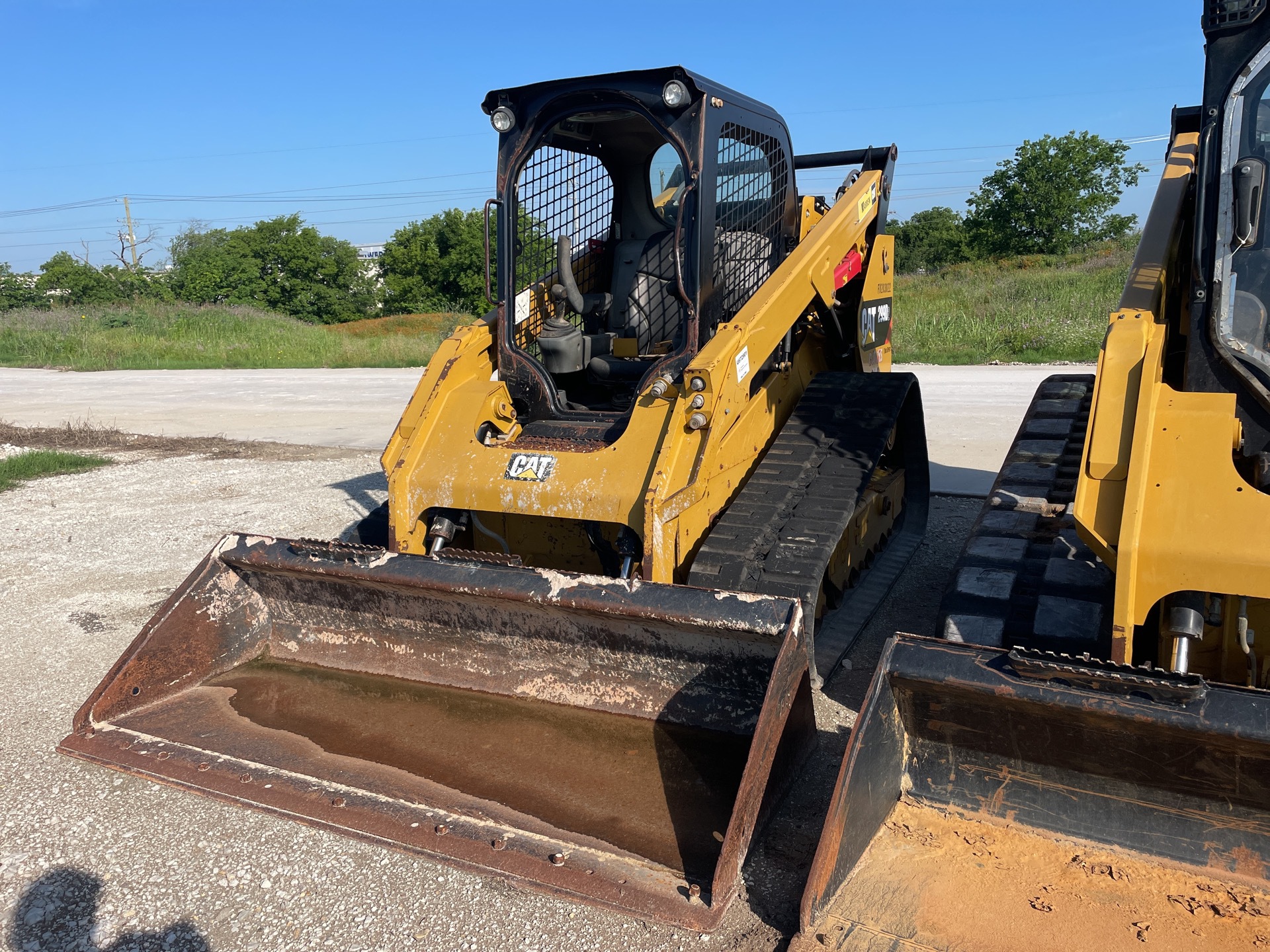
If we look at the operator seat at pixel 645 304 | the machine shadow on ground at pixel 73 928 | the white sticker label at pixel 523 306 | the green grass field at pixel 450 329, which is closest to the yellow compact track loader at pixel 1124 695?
the machine shadow on ground at pixel 73 928

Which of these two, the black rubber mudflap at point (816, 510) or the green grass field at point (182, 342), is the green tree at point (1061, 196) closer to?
the green grass field at point (182, 342)

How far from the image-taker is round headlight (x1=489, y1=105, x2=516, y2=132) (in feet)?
15.2

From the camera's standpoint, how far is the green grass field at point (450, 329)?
1844 cm

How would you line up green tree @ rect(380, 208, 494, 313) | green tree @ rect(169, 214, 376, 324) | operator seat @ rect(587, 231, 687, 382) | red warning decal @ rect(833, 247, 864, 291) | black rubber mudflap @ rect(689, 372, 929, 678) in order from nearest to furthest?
black rubber mudflap @ rect(689, 372, 929, 678)
operator seat @ rect(587, 231, 687, 382)
red warning decal @ rect(833, 247, 864, 291)
green tree @ rect(380, 208, 494, 313)
green tree @ rect(169, 214, 376, 324)

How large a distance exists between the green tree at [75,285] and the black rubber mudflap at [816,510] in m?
42.4

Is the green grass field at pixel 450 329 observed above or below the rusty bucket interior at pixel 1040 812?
above

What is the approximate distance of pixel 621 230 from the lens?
5.38m

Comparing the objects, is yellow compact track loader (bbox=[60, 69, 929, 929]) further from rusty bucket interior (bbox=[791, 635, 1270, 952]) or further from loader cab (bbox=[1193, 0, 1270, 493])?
loader cab (bbox=[1193, 0, 1270, 493])

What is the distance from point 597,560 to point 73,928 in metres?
2.49

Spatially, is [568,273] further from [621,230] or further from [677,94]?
[677,94]

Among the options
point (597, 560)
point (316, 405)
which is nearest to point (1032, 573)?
point (597, 560)

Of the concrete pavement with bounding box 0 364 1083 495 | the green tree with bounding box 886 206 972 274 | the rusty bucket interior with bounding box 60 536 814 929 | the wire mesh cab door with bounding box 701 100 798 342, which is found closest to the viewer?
the rusty bucket interior with bounding box 60 536 814 929

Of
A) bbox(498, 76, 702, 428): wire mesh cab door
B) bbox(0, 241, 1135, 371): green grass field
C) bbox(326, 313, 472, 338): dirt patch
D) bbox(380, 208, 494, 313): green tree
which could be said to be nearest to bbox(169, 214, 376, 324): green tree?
bbox(380, 208, 494, 313): green tree

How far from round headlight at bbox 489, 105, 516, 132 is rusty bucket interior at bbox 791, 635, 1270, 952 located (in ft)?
10.4
